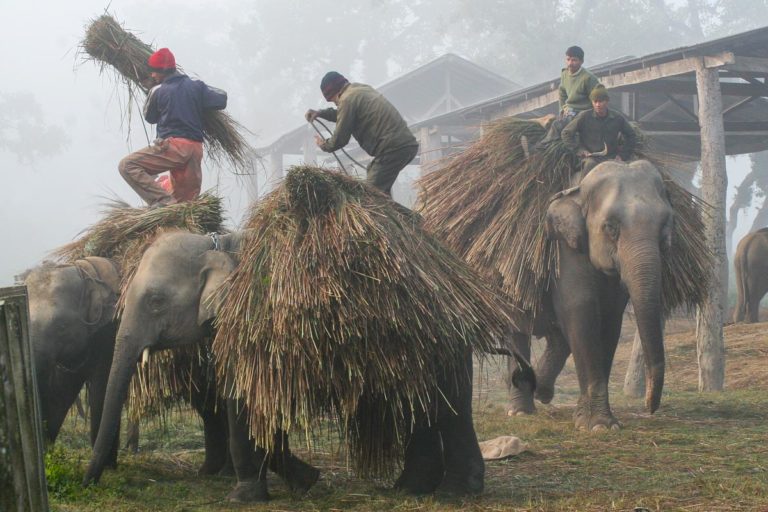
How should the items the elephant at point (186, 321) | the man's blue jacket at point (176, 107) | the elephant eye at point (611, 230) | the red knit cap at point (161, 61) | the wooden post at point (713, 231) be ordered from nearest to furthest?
the elephant at point (186, 321) < the man's blue jacket at point (176, 107) < the red knit cap at point (161, 61) < the elephant eye at point (611, 230) < the wooden post at point (713, 231)

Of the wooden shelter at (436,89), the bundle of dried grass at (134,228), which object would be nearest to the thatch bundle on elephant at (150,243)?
the bundle of dried grass at (134,228)

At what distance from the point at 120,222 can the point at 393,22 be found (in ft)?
205

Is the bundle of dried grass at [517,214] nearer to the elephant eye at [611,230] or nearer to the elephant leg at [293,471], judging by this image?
the elephant eye at [611,230]

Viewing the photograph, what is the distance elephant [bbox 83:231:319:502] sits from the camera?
638 cm

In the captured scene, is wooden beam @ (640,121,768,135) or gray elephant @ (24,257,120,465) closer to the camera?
gray elephant @ (24,257,120,465)

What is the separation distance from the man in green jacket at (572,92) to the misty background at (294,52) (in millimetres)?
14712

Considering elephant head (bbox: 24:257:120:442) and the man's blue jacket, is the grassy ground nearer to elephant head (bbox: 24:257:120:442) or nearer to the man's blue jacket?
elephant head (bbox: 24:257:120:442)

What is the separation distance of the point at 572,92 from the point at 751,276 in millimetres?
8222

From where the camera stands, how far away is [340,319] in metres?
5.82

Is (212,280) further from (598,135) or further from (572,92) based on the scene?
(572,92)

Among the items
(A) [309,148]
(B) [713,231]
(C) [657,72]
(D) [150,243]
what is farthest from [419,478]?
(A) [309,148]

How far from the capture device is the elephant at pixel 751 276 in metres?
17.8

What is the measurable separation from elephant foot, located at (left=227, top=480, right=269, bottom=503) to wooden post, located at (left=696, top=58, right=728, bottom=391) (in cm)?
688

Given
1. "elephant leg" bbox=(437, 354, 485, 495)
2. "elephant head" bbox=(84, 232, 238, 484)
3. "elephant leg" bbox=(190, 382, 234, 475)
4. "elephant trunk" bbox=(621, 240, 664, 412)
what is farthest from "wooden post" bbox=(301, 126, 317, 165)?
"elephant leg" bbox=(437, 354, 485, 495)
